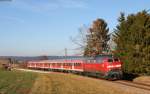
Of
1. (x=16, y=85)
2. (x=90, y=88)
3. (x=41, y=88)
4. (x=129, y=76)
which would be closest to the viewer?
(x=90, y=88)

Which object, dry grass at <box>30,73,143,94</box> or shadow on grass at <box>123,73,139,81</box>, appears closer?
dry grass at <box>30,73,143,94</box>

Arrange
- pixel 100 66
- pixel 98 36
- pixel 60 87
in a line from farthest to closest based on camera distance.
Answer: pixel 98 36, pixel 100 66, pixel 60 87

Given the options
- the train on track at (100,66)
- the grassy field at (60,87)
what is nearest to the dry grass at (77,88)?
the grassy field at (60,87)

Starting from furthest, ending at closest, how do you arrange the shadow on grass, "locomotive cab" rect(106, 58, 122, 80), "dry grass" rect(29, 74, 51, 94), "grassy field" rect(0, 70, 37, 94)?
the shadow on grass → "locomotive cab" rect(106, 58, 122, 80) → "grassy field" rect(0, 70, 37, 94) → "dry grass" rect(29, 74, 51, 94)

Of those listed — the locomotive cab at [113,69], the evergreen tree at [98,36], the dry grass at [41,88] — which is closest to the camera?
the dry grass at [41,88]

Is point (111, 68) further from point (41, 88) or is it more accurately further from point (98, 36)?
point (98, 36)

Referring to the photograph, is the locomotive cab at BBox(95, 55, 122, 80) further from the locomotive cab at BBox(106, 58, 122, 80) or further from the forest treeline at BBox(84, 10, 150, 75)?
the forest treeline at BBox(84, 10, 150, 75)

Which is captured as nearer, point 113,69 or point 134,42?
point 113,69

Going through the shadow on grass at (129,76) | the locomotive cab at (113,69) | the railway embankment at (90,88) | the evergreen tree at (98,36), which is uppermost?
the evergreen tree at (98,36)

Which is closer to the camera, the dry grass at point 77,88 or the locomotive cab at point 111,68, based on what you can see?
the dry grass at point 77,88

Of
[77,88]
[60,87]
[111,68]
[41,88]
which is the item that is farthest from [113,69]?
[41,88]

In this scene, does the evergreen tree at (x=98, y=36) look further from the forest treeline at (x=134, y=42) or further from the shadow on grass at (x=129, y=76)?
the shadow on grass at (x=129, y=76)

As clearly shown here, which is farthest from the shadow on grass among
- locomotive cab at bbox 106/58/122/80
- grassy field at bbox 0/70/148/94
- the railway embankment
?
the railway embankment

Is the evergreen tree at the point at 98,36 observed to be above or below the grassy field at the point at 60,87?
above
